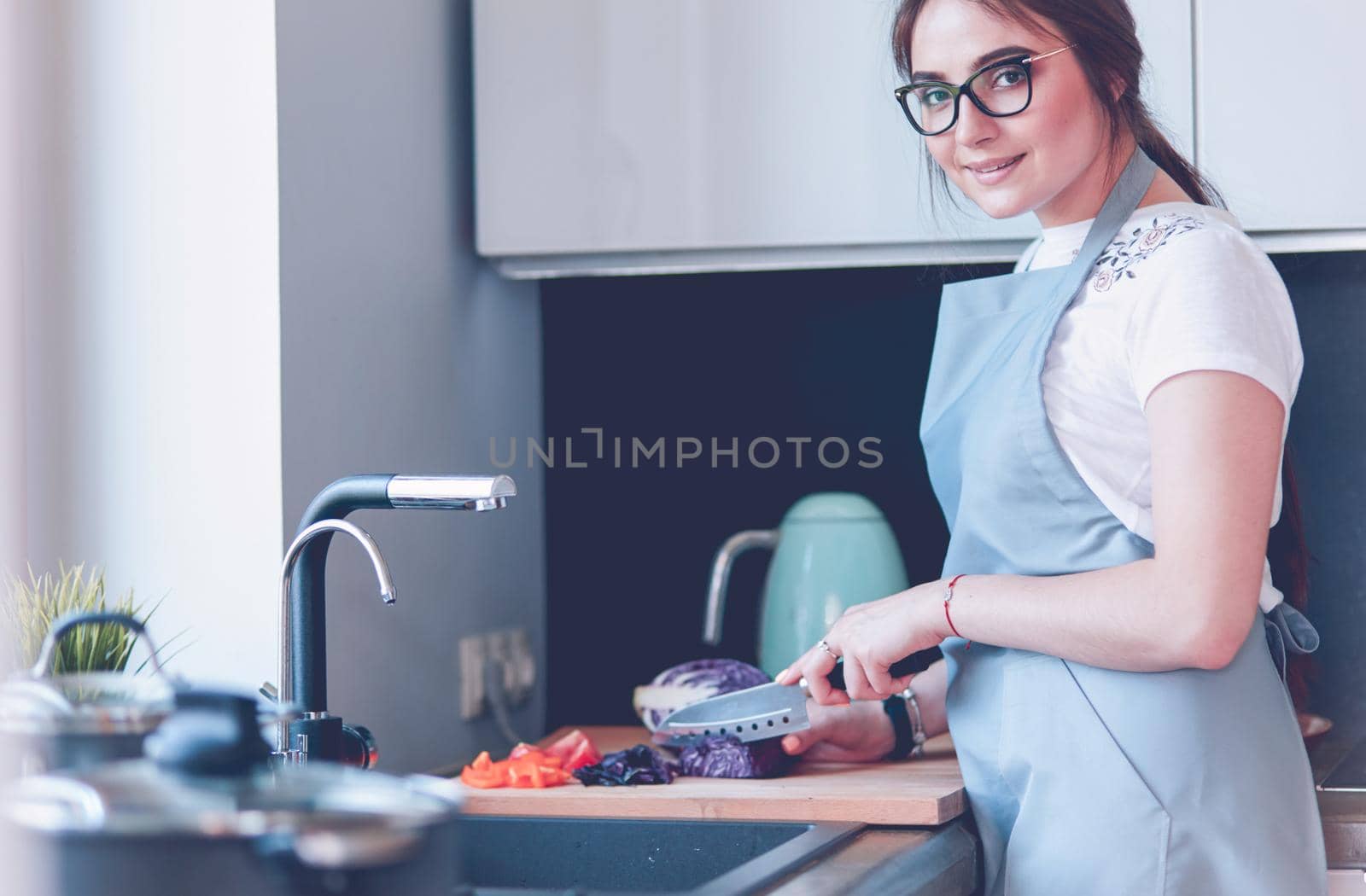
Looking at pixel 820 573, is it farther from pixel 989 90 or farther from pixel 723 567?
pixel 989 90

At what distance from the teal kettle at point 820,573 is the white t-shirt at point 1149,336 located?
Result: 1.62 ft

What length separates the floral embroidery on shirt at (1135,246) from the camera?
1.07 metres

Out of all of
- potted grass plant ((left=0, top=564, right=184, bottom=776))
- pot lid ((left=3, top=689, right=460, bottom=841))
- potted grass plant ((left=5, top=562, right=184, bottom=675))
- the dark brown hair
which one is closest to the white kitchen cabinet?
Result: the dark brown hair

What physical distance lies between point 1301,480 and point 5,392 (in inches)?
53.7

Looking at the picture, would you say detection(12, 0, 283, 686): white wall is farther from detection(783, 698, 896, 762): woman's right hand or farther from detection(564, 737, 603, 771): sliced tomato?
detection(783, 698, 896, 762): woman's right hand

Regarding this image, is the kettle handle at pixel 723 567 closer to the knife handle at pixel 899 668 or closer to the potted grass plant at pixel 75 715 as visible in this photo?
the knife handle at pixel 899 668

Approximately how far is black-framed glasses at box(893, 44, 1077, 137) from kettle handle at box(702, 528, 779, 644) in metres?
0.61

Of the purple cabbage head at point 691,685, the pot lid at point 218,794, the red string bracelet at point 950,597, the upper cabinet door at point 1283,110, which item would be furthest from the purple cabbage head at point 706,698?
the pot lid at point 218,794

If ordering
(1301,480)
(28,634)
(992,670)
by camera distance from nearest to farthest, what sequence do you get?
(28,634) → (992,670) → (1301,480)

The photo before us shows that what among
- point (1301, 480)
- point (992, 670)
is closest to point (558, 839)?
point (992, 670)

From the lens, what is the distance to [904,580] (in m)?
1.60

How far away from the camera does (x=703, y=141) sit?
1.50m

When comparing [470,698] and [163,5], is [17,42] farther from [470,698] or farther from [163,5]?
[470,698]

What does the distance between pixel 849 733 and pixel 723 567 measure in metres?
0.32
